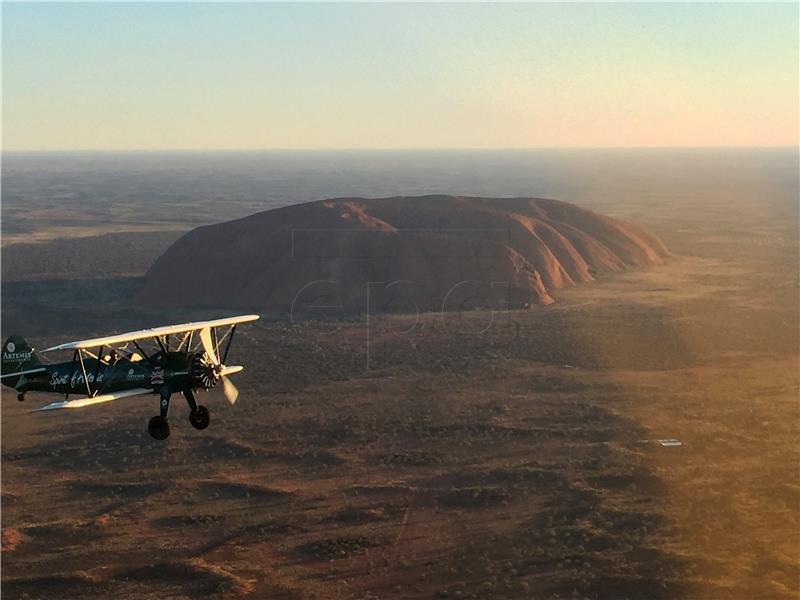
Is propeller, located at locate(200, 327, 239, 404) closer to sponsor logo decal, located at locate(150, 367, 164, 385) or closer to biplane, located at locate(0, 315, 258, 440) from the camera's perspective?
biplane, located at locate(0, 315, 258, 440)

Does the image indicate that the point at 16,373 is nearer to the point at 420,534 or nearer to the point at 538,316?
the point at 420,534

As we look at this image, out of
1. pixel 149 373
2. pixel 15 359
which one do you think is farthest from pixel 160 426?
pixel 15 359

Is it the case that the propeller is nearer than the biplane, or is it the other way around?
the biplane

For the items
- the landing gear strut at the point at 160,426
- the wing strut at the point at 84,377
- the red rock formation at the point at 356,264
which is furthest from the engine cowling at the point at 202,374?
the red rock formation at the point at 356,264

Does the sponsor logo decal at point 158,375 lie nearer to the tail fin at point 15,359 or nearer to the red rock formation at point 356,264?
the tail fin at point 15,359

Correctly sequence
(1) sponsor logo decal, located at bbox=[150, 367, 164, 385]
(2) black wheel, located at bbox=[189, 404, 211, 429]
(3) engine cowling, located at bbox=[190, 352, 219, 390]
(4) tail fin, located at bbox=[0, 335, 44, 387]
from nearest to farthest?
(2) black wheel, located at bbox=[189, 404, 211, 429], (3) engine cowling, located at bbox=[190, 352, 219, 390], (1) sponsor logo decal, located at bbox=[150, 367, 164, 385], (4) tail fin, located at bbox=[0, 335, 44, 387]

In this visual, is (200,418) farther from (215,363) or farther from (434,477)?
(434,477)

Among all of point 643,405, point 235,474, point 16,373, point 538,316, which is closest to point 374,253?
point 538,316

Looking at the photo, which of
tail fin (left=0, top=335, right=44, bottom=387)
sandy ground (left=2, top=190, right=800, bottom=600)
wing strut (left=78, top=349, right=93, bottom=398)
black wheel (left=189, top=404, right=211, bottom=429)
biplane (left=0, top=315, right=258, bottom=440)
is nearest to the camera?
wing strut (left=78, top=349, right=93, bottom=398)

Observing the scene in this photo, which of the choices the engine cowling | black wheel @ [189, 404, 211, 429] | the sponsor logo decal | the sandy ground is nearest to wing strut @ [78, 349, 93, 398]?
the sponsor logo decal
